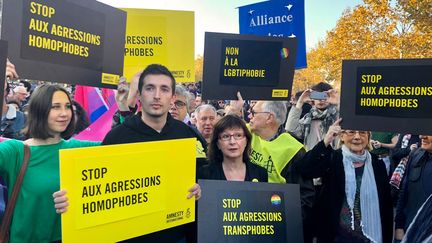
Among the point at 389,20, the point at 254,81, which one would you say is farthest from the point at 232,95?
the point at 389,20

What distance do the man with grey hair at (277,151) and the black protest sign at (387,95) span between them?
2.44 ft

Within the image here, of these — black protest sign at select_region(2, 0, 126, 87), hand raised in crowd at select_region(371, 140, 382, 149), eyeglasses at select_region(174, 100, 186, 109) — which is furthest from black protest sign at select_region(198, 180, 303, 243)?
hand raised in crowd at select_region(371, 140, 382, 149)

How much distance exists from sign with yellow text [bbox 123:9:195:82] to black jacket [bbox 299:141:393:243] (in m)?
1.51

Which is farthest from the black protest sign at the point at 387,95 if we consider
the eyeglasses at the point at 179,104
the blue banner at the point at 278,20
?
the eyeglasses at the point at 179,104

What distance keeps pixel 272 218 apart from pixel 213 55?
155cm

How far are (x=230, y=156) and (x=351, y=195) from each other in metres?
1.05

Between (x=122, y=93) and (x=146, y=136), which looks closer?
(x=146, y=136)

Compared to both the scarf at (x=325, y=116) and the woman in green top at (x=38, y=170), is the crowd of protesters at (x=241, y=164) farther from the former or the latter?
the scarf at (x=325, y=116)

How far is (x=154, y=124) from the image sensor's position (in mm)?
3133

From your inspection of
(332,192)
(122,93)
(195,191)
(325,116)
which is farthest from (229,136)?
(325,116)

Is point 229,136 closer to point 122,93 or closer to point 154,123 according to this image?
point 154,123

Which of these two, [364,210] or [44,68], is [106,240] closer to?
[44,68]

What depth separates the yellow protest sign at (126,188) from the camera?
7.85 feet

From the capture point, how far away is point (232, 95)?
3941mm
